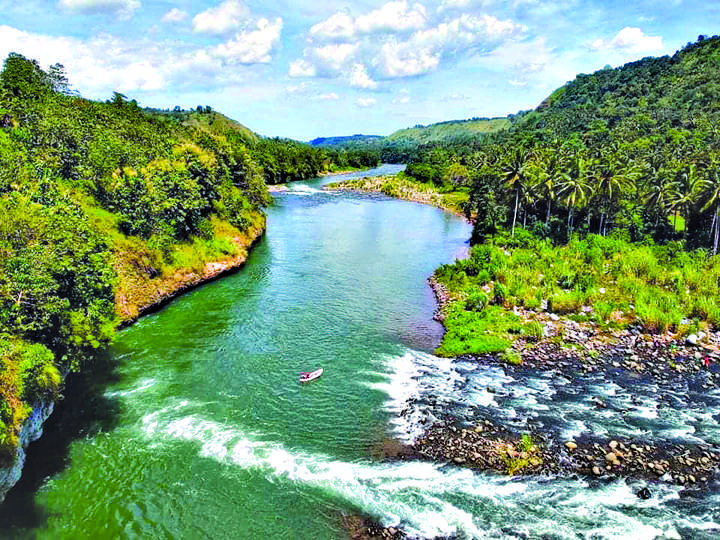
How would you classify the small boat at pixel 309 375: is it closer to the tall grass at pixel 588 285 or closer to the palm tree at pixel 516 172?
the tall grass at pixel 588 285

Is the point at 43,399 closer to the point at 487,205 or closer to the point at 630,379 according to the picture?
the point at 630,379

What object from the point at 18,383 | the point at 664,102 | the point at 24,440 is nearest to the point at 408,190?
the point at 664,102

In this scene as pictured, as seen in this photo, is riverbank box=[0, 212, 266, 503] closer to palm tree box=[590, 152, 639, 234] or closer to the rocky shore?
the rocky shore

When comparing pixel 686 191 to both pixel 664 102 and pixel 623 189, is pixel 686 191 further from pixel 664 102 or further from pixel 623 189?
pixel 664 102

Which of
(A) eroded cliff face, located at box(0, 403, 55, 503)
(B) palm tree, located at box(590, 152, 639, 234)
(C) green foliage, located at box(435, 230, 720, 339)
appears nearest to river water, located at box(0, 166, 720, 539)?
(A) eroded cliff face, located at box(0, 403, 55, 503)

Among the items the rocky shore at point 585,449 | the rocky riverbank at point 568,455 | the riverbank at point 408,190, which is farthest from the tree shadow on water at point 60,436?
the riverbank at point 408,190

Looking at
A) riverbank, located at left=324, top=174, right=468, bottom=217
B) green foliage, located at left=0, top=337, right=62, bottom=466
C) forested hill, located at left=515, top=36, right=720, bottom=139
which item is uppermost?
forested hill, located at left=515, top=36, right=720, bottom=139
